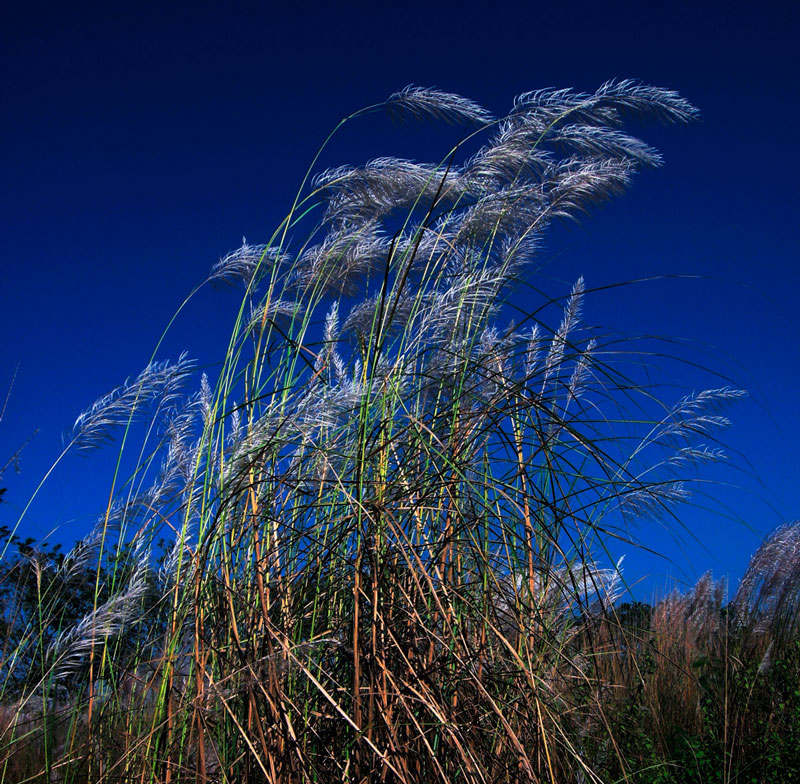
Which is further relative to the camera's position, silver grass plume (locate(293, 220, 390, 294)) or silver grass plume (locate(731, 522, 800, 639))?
silver grass plume (locate(731, 522, 800, 639))

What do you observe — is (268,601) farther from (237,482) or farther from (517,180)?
(517,180)

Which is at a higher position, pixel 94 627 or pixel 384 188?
pixel 384 188

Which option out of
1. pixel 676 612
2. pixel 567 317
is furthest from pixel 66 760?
pixel 676 612

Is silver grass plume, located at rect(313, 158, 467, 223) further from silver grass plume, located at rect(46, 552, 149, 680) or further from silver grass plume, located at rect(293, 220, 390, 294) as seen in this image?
silver grass plume, located at rect(46, 552, 149, 680)

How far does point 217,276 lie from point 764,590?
4103 millimetres

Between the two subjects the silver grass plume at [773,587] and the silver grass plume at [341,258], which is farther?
the silver grass plume at [773,587]

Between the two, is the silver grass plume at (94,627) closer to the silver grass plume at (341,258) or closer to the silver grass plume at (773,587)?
the silver grass plume at (341,258)

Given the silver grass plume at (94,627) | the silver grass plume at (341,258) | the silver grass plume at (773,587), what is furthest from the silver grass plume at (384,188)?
the silver grass plume at (773,587)

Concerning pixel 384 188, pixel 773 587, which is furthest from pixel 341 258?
pixel 773 587

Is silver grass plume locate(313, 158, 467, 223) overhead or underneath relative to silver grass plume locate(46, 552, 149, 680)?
overhead

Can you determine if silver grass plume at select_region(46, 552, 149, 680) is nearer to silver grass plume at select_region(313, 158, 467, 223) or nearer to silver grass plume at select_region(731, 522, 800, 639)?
silver grass plume at select_region(313, 158, 467, 223)

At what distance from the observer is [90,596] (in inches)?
179

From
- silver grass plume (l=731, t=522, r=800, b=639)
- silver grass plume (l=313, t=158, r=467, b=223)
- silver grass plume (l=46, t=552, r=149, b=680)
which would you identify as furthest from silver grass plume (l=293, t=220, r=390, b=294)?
silver grass plume (l=731, t=522, r=800, b=639)

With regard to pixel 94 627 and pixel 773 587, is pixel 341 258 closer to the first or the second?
pixel 94 627
